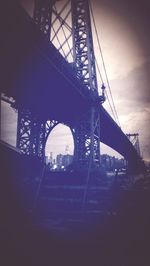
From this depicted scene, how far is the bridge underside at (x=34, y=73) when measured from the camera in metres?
8.34

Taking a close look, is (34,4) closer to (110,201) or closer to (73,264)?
(110,201)

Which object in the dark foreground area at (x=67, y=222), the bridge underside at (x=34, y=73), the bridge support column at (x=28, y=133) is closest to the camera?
the dark foreground area at (x=67, y=222)

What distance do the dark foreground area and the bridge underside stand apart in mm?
4492

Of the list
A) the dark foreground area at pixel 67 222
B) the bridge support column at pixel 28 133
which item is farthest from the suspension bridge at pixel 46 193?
the bridge support column at pixel 28 133

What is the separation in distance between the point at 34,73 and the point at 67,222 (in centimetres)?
801

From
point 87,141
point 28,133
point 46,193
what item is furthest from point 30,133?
point 46,193

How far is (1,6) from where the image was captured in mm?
6934

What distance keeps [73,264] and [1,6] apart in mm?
7652

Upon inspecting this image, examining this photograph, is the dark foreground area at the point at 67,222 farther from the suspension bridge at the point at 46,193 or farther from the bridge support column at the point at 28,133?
the bridge support column at the point at 28,133

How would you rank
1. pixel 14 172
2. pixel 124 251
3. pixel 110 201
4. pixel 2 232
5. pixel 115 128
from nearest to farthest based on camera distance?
pixel 124 251, pixel 2 232, pixel 110 201, pixel 14 172, pixel 115 128

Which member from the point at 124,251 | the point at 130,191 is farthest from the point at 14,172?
the point at 124,251

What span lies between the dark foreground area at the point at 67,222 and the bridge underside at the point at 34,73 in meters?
4.49

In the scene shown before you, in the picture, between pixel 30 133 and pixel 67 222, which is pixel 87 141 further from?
pixel 67 222

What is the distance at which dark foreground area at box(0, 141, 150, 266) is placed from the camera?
5453 mm
